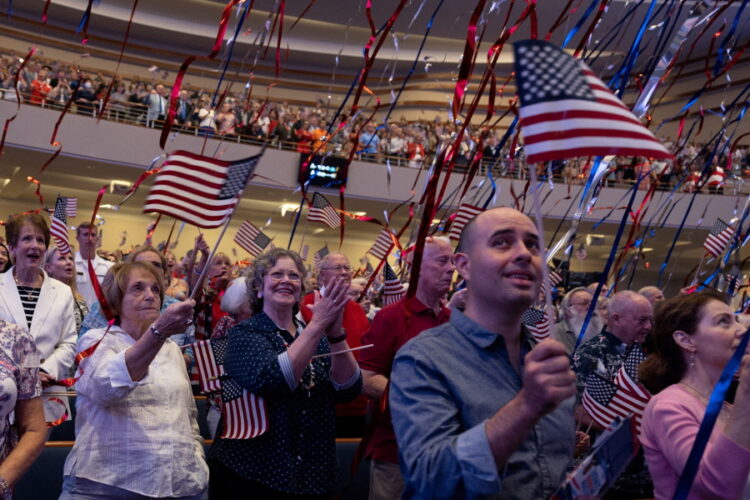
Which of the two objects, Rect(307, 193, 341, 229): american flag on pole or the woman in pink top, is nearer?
the woman in pink top

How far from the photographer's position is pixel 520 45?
144cm

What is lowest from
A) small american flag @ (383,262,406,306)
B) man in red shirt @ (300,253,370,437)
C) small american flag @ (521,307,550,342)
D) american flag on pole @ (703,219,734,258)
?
man in red shirt @ (300,253,370,437)

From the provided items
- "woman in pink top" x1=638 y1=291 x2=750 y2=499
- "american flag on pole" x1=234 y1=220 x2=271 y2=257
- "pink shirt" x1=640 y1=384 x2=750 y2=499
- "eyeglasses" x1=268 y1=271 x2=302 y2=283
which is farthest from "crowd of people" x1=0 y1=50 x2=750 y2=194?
"pink shirt" x1=640 y1=384 x2=750 y2=499

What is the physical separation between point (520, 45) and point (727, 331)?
1.30 metres

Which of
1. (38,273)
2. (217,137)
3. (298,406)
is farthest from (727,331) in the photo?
(217,137)

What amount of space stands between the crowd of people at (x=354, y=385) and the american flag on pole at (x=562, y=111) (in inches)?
11.0

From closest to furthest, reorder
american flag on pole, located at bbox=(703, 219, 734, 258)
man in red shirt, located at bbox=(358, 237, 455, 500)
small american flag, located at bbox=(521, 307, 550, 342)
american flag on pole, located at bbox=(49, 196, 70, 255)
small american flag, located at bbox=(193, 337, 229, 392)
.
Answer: man in red shirt, located at bbox=(358, 237, 455, 500) → small american flag, located at bbox=(193, 337, 229, 392) → small american flag, located at bbox=(521, 307, 550, 342) → american flag on pole, located at bbox=(49, 196, 70, 255) → american flag on pole, located at bbox=(703, 219, 734, 258)

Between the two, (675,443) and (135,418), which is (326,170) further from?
(675,443)

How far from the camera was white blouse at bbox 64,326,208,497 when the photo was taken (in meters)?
2.39

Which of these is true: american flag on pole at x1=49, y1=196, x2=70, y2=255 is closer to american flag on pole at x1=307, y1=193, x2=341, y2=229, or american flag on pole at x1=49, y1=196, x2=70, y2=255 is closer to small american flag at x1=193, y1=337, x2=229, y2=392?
american flag on pole at x1=307, y1=193, x2=341, y2=229

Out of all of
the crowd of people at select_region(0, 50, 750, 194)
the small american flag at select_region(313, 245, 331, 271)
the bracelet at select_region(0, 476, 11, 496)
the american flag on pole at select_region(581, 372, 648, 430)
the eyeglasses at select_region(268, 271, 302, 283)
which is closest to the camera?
the bracelet at select_region(0, 476, 11, 496)

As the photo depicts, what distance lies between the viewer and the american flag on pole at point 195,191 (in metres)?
2.47

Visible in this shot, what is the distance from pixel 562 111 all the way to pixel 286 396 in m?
1.55

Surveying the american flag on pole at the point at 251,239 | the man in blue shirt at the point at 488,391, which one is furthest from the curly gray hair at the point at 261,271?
the american flag on pole at the point at 251,239
